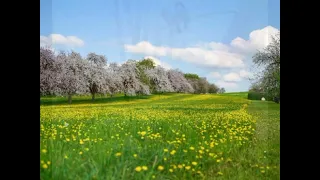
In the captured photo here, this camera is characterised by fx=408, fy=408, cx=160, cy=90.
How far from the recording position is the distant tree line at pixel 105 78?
222 cm

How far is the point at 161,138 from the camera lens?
220 cm

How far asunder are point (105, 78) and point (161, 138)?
45 centimetres

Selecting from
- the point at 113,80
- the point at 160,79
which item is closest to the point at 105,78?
the point at 113,80

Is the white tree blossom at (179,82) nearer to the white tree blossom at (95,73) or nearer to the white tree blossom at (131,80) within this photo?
the white tree blossom at (131,80)

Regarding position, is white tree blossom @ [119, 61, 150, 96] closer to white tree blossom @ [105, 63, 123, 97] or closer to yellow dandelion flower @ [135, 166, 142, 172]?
white tree blossom @ [105, 63, 123, 97]

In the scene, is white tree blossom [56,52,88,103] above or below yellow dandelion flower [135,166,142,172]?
above

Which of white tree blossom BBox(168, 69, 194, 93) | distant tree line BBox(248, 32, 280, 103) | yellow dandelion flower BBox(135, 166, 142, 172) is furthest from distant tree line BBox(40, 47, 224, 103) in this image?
yellow dandelion flower BBox(135, 166, 142, 172)

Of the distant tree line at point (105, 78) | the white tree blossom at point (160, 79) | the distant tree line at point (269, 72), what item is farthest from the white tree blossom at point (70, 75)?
the distant tree line at point (269, 72)

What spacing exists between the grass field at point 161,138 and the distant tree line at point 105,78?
5cm

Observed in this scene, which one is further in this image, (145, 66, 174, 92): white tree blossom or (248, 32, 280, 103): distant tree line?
(145, 66, 174, 92): white tree blossom

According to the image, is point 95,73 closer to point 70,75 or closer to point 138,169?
point 70,75

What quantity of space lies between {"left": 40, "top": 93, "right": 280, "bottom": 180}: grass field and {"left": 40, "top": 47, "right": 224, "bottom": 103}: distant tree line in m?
0.05

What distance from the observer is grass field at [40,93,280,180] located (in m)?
2.14

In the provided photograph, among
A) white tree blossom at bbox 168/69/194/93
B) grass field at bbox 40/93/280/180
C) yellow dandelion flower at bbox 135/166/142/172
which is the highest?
white tree blossom at bbox 168/69/194/93
